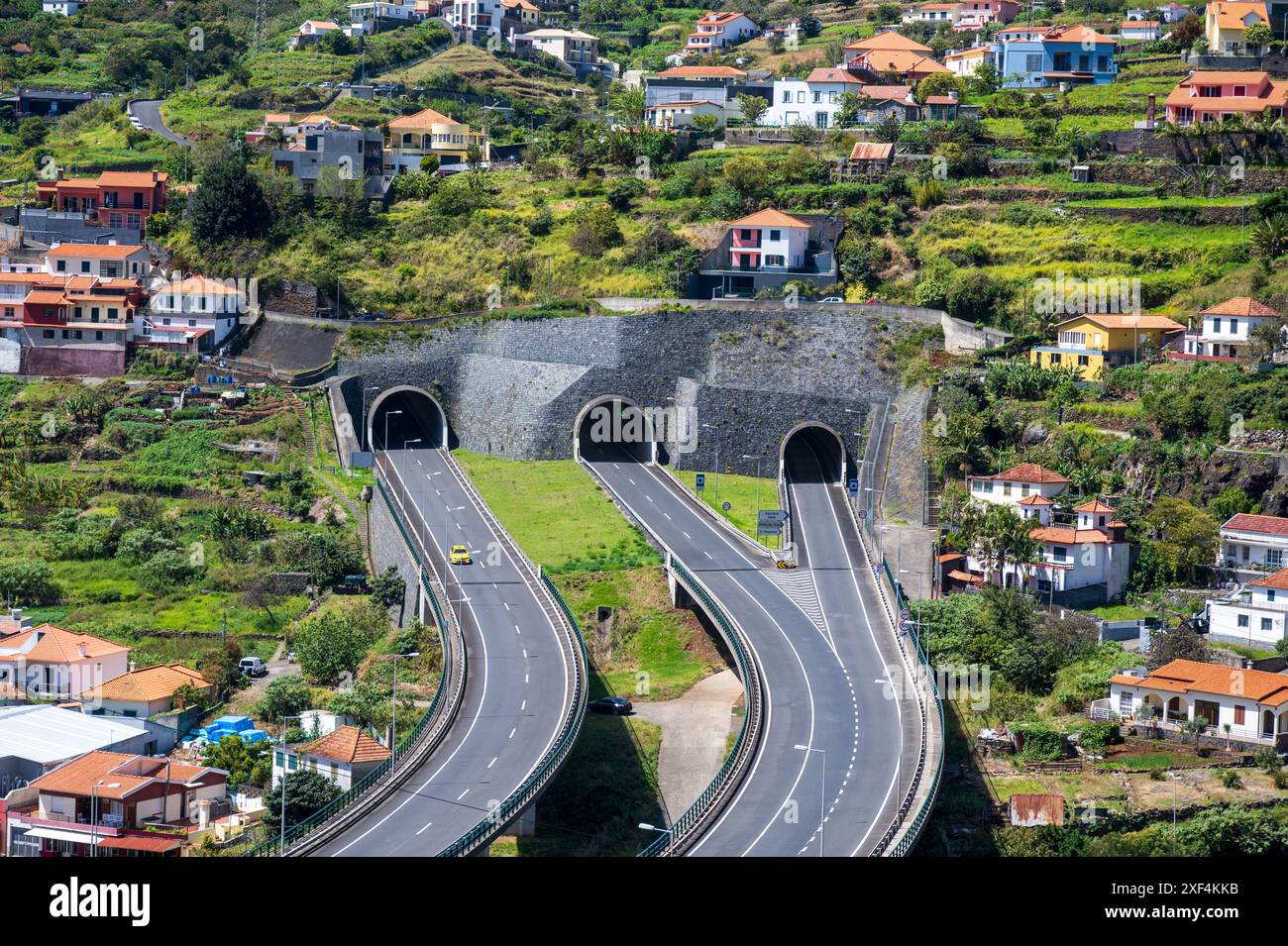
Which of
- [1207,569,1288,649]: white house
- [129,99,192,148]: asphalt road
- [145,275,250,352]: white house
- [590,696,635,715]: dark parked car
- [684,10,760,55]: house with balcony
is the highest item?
[684,10,760,55]: house with balcony

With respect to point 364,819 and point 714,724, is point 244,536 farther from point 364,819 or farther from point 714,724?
point 364,819

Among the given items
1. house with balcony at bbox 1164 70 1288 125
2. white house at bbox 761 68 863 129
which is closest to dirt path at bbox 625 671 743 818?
house with balcony at bbox 1164 70 1288 125

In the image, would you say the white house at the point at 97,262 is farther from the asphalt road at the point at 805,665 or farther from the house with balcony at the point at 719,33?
the house with balcony at the point at 719,33

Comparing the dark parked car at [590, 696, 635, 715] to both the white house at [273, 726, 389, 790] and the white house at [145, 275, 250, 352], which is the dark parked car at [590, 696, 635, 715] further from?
the white house at [145, 275, 250, 352]

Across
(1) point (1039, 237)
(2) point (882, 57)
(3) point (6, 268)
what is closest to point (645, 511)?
(1) point (1039, 237)

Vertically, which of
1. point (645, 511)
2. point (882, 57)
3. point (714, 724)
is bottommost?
point (714, 724)
